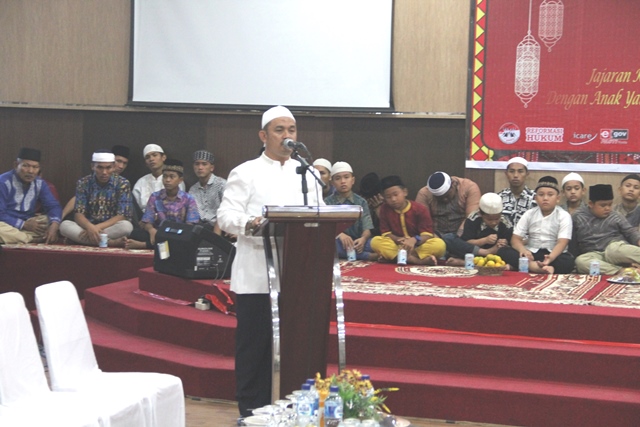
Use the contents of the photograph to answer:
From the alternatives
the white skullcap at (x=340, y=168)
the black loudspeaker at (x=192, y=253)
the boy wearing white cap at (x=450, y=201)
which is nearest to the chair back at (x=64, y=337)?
the black loudspeaker at (x=192, y=253)

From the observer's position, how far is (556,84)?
26.4 feet

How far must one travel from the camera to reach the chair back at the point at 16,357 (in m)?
3.49

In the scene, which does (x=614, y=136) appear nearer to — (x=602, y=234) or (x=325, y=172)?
(x=602, y=234)

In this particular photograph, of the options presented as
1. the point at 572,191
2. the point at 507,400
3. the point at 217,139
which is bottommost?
the point at 507,400

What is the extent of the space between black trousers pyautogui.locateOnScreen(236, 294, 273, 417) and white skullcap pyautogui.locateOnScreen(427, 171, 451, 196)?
3870 millimetres

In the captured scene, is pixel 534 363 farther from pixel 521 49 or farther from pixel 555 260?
pixel 521 49

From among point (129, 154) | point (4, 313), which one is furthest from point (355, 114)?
point (4, 313)

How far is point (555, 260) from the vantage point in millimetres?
6945

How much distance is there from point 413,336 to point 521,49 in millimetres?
3884

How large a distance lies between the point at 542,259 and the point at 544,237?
17 centimetres

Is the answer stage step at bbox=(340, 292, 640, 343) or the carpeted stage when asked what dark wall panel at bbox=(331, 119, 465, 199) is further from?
stage step at bbox=(340, 292, 640, 343)

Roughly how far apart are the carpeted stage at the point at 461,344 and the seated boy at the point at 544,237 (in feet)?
1.83

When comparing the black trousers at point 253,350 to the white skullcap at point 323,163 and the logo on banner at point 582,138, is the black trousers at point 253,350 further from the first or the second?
the logo on banner at point 582,138

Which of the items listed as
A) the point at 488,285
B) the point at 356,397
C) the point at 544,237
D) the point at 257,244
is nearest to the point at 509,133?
the point at 544,237
